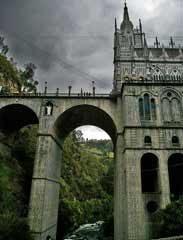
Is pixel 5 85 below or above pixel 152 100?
above

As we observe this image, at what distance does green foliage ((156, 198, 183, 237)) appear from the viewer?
13.8 metres

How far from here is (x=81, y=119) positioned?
87.1ft

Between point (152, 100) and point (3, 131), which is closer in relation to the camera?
point (152, 100)

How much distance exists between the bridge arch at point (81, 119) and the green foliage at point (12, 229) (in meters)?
10.0

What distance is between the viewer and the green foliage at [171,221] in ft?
45.3

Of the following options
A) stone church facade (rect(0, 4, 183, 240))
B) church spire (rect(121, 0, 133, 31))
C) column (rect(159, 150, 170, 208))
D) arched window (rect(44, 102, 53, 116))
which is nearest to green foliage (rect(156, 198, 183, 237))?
column (rect(159, 150, 170, 208))

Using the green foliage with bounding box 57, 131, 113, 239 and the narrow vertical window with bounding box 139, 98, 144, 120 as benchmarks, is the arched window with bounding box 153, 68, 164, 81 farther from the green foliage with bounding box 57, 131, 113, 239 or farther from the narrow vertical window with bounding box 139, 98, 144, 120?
the green foliage with bounding box 57, 131, 113, 239

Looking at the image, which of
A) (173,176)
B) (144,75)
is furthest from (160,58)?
(173,176)

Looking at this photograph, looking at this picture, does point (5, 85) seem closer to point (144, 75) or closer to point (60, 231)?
point (60, 231)

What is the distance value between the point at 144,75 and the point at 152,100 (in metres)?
27.6

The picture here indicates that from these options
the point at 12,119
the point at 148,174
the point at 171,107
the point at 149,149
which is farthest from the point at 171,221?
the point at 12,119

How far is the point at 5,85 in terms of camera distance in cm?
3403

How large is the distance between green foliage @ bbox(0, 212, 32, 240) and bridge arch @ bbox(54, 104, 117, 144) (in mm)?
10046

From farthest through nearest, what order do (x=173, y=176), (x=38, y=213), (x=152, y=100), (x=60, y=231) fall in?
(x=60, y=231)
(x=173, y=176)
(x=152, y=100)
(x=38, y=213)
